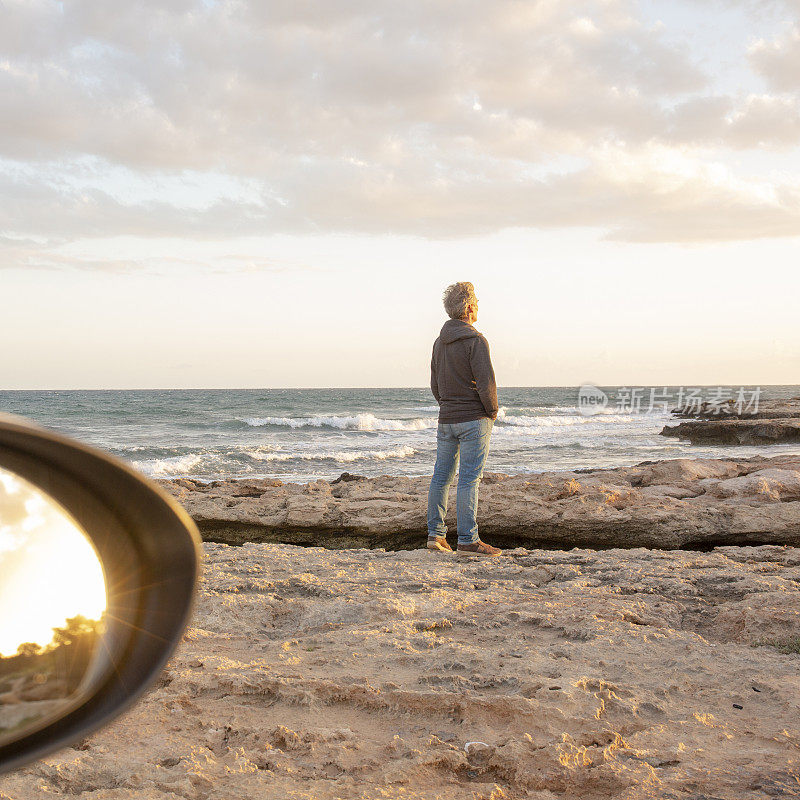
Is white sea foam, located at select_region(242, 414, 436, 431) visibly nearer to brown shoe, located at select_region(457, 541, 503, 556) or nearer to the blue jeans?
the blue jeans

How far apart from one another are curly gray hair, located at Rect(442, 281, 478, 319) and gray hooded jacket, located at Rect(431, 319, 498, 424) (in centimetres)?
7

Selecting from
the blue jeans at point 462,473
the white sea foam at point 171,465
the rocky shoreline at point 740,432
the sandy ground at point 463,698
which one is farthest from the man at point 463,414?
the rocky shoreline at point 740,432

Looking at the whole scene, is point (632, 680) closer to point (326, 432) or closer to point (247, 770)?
point (247, 770)

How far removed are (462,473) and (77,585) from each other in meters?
4.73

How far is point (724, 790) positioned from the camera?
187 cm

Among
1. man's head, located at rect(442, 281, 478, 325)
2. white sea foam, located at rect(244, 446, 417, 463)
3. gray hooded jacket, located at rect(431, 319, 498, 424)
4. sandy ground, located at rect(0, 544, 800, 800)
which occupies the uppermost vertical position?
man's head, located at rect(442, 281, 478, 325)

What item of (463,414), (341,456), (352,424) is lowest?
(341,456)

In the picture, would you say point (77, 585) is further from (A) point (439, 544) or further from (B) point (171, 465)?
(B) point (171, 465)

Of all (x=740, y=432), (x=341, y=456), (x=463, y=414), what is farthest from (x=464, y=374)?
(x=740, y=432)

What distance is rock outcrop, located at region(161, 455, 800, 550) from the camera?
580 cm

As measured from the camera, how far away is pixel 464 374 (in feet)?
18.7

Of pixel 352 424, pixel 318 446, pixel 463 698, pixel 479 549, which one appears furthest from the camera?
pixel 352 424

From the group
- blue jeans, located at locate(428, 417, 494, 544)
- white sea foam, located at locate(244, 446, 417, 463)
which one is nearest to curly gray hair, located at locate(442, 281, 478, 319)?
blue jeans, located at locate(428, 417, 494, 544)

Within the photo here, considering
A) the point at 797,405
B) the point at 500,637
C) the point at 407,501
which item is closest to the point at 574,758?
the point at 500,637
